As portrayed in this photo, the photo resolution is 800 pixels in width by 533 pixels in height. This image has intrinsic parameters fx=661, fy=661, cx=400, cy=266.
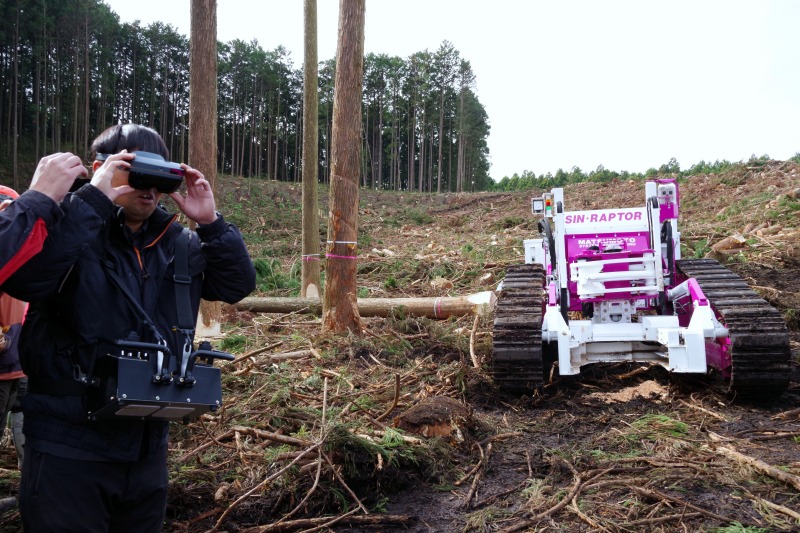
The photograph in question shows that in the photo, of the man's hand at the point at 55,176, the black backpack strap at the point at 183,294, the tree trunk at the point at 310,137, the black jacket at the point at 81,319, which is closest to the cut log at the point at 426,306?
the tree trunk at the point at 310,137

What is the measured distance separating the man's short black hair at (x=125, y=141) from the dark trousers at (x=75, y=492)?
3.49 feet

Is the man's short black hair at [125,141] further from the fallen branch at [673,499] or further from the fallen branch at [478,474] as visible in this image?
the fallen branch at [673,499]

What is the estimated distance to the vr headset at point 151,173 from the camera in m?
2.22

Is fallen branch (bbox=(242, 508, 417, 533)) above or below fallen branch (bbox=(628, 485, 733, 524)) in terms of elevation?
below

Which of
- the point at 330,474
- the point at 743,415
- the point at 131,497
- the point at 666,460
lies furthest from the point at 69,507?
the point at 743,415

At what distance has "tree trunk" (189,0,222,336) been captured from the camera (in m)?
8.35

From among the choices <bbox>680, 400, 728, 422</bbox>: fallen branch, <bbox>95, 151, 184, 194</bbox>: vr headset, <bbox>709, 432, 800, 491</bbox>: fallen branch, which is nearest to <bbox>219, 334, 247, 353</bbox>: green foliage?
<bbox>680, 400, 728, 422</bbox>: fallen branch

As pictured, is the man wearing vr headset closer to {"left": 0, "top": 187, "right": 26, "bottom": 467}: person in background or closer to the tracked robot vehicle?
{"left": 0, "top": 187, "right": 26, "bottom": 467}: person in background

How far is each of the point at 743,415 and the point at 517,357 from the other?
2.01m

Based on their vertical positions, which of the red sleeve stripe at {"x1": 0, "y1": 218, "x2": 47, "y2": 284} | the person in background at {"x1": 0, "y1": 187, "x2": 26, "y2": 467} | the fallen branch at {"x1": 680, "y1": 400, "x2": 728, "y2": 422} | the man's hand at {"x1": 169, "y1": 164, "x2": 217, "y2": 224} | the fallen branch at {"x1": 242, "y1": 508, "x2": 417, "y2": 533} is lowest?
the fallen branch at {"x1": 242, "y1": 508, "x2": 417, "y2": 533}

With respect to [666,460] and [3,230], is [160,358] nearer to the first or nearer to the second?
[3,230]

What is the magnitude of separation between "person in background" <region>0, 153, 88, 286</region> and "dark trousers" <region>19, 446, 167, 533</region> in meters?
0.62

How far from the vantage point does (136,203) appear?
231 centimetres

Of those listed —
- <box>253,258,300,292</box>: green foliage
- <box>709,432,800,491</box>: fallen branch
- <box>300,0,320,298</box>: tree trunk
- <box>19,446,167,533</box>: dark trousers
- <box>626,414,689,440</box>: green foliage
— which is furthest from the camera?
<box>253,258,300,292</box>: green foliage
